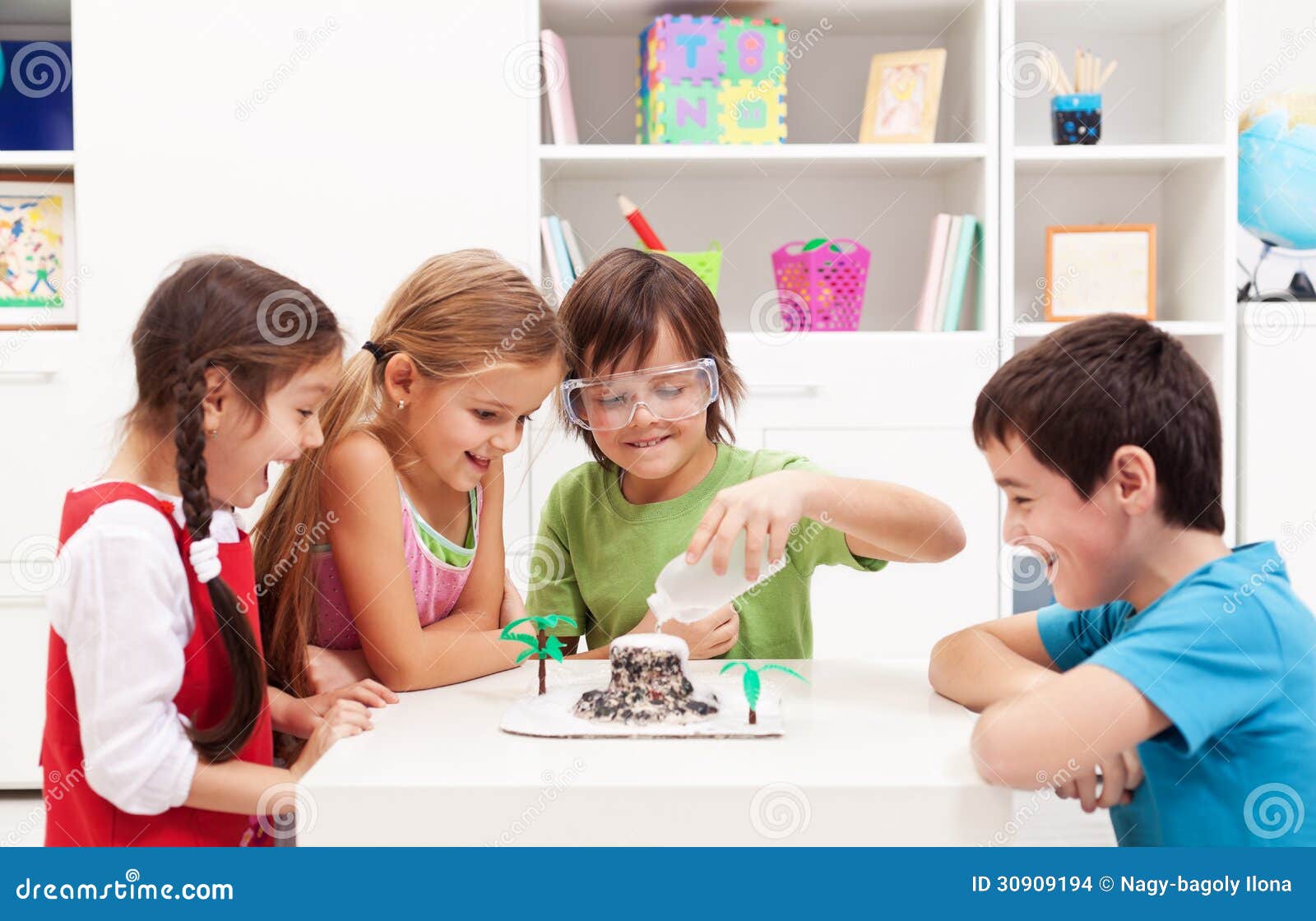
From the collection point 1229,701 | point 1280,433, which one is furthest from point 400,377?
point 1280,433

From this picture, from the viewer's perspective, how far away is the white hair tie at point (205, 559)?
930 millimetres

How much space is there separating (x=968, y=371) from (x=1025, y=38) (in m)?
0.83

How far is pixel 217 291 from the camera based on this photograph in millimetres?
1004

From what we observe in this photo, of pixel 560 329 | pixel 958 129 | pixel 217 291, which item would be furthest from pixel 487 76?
pixel 217 291

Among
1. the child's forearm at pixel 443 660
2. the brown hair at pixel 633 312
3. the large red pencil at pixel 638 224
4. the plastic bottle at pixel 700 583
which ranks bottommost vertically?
the child's forearm at pixel 443 660

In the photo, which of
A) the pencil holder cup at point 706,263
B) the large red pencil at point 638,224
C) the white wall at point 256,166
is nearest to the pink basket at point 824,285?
the pencil holder cup at point 706,263

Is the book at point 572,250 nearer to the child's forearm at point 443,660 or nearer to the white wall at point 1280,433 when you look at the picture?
the child's forearm at point 443,660

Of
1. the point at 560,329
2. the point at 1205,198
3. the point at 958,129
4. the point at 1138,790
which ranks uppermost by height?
the point at 958,129

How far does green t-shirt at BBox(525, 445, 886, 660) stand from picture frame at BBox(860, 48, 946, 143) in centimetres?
120

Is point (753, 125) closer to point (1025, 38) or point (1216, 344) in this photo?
point (1025, 38)

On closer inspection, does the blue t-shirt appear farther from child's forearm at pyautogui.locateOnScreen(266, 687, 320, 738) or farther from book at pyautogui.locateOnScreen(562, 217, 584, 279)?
book at pyautogui.locateOnScreen(562, 217, 584, 279)

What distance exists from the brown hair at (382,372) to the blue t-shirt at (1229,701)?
27.0 inches

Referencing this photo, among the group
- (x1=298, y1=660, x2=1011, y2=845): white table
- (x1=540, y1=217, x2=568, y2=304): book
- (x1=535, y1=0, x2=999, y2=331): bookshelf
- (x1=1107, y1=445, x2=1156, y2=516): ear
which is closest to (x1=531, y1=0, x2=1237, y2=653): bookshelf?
(x1=535, y1=0, x2=999, y2=331): bookshelf

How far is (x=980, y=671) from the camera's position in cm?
101
